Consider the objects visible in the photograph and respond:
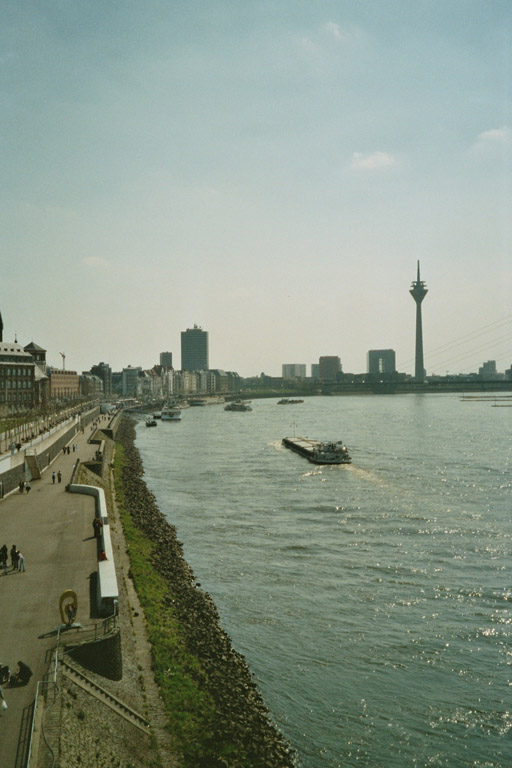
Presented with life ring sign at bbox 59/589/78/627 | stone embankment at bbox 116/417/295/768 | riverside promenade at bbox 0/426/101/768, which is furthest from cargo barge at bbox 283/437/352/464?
life ring sign at bbox 59/589/78/627

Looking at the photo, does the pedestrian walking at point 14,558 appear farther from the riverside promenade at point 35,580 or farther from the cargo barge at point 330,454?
the cargo barge at point 330,454

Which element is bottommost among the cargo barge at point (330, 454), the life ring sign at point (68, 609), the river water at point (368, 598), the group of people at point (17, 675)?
the river water at point (368, 598)

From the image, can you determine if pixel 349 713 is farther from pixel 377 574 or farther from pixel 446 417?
pixel 446 417

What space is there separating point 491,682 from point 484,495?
33.5 meters

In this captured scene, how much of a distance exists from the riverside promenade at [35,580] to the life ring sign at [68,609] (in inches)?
14.1

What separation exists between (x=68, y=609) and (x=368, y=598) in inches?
630

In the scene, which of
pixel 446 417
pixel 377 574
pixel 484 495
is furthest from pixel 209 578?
pixel 446 417

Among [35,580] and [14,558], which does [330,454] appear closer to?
[14,558]

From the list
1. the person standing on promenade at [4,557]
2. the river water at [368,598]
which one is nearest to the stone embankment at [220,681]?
the river water at [368,598]

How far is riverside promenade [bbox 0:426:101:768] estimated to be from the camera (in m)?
14.8

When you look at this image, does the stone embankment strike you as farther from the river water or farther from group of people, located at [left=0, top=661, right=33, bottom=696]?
group of people, located at [left=0, top=661, right=33, bottom=696]

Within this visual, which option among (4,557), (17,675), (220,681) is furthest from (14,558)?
(220,681)

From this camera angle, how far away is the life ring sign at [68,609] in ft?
63.0

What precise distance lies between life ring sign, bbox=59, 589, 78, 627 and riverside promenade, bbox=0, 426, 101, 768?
1.17 feet
